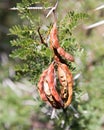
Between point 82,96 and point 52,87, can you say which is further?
point 82,96

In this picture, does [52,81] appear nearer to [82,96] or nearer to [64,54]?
[64,54]

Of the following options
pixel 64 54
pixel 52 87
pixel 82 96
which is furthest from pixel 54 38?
pixel 82 96

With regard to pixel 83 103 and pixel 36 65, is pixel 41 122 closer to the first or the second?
pixel 83 103

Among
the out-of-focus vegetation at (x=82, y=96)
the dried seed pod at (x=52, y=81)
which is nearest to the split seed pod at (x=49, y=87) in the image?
the dried seed pod at (x=52, y=81)

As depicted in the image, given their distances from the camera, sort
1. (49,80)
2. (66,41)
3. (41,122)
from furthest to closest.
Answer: (41,122) < (66,41) < (49,80)

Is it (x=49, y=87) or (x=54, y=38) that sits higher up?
(x=54, y=38)

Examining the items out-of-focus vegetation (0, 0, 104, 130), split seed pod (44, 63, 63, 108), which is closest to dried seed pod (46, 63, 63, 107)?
split seed pod (44, 63, 63, 108)

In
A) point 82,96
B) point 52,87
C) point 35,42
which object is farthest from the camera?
point 82,96

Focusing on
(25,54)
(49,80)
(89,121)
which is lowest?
(89,121)

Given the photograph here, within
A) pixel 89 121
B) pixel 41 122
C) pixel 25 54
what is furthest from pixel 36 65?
pixel 41 122
